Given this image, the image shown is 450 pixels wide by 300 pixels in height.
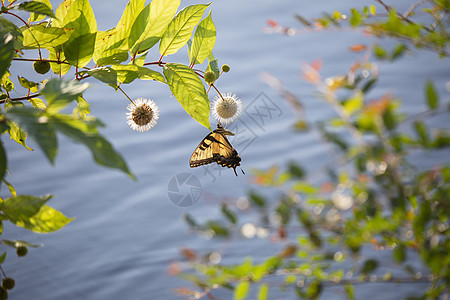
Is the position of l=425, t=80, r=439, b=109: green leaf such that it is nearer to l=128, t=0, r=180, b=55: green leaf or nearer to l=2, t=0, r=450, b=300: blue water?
l=128, t=0, r=180, b=55: green leaf

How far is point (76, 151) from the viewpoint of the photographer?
160 centimetres

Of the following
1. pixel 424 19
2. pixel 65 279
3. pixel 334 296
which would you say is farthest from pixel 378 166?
pixel 424 19

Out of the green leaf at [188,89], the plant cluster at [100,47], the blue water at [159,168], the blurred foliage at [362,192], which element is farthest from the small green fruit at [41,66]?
the blue water at [159,168]

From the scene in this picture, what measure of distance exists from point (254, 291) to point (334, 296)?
19cm

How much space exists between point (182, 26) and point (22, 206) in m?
0.18

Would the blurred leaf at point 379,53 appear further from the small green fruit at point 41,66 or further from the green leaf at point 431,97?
the small green fruit at point 41,66

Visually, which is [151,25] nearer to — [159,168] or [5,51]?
[5,51]

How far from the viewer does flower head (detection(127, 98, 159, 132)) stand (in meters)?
0.41

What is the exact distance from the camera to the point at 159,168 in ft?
4.97

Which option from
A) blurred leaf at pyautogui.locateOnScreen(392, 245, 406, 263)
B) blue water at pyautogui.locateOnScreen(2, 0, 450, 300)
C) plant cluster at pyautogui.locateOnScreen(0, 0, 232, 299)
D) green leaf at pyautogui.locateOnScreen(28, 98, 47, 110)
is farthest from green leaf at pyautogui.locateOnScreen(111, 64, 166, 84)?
blue water at pyautogui.locateOnScreen(2, 0, 450, 300)

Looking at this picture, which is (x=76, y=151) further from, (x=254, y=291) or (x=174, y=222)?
(x=254, y=291)

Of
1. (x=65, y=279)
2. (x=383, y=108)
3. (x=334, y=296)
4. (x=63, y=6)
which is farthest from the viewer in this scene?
(x=65, y=279)

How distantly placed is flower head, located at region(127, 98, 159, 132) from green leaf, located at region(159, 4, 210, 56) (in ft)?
0.24

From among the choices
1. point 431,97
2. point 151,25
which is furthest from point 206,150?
point 431,97
